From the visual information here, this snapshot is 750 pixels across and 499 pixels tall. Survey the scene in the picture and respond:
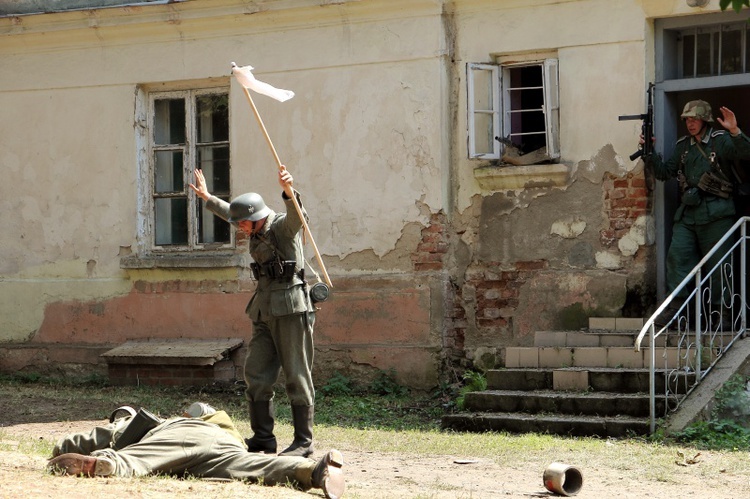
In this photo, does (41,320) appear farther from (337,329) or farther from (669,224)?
(669,224)

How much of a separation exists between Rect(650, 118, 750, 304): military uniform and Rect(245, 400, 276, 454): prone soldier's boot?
424 cm

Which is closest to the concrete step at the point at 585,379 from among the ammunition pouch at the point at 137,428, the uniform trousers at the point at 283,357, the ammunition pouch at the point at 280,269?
the uniform trousers at the point at 283,357

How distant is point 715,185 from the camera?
428 inches

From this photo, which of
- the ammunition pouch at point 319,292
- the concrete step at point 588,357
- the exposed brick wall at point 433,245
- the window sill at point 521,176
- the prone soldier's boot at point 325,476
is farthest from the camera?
the exposed brick wall at point 433,245

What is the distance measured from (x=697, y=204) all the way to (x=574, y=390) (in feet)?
6.57

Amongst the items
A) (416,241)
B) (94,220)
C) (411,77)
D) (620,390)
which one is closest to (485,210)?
(416,241)

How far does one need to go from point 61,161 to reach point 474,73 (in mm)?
4960

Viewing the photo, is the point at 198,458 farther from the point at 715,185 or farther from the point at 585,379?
the point at 715,185

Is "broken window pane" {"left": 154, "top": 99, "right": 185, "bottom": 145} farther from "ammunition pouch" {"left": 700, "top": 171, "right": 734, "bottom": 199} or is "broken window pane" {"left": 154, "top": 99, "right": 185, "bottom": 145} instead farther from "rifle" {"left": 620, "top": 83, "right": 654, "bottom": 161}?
"ammunition pouch" {"left": 700, "top": 171, "right": 734, "bottom": 199}

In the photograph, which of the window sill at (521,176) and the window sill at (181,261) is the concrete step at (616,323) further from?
the window sill at (181,261)

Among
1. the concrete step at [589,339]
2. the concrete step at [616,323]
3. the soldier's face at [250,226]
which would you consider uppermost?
the soldier's face at [250,226]

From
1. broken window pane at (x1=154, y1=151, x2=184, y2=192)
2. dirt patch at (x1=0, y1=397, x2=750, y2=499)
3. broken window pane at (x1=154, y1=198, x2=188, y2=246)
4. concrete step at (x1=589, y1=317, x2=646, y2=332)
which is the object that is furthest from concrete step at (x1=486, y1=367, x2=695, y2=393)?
broken window pane at (x1=154, y1=151, x2=184, y2=192)

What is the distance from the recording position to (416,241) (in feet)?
40.9

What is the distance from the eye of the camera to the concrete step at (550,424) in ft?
31.7
